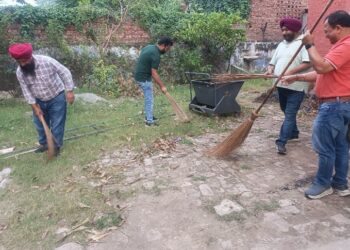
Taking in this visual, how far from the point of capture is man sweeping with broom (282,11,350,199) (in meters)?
3.46

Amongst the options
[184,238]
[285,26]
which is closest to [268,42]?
[285,26]

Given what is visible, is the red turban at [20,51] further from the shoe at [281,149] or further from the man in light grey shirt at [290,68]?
the shoe at [281,149]

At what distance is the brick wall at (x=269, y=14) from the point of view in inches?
540

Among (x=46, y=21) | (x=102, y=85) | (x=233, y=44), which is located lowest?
(x=102, y=85)

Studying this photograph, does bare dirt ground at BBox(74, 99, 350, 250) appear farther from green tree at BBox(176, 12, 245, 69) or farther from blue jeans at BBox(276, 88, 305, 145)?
green tree at BBox(176, 12, 245, 69)

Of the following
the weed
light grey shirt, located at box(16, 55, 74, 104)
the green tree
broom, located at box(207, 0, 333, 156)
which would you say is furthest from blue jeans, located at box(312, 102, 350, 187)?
the green tree

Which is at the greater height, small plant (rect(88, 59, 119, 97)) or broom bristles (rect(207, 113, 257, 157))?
broom bristles (rect(207, 113, 257, 157))

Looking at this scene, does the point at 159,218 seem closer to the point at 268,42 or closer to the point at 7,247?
the point at 7,247

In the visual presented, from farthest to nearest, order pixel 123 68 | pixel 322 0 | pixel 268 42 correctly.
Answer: pixel 268 42
pixel 123 68
pixel 322 0

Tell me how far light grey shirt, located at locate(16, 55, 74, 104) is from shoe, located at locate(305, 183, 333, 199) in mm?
3428

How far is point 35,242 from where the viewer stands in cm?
340

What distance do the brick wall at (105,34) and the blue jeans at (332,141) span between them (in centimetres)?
880

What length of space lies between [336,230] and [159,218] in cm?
166

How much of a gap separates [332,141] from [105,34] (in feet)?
29.5
